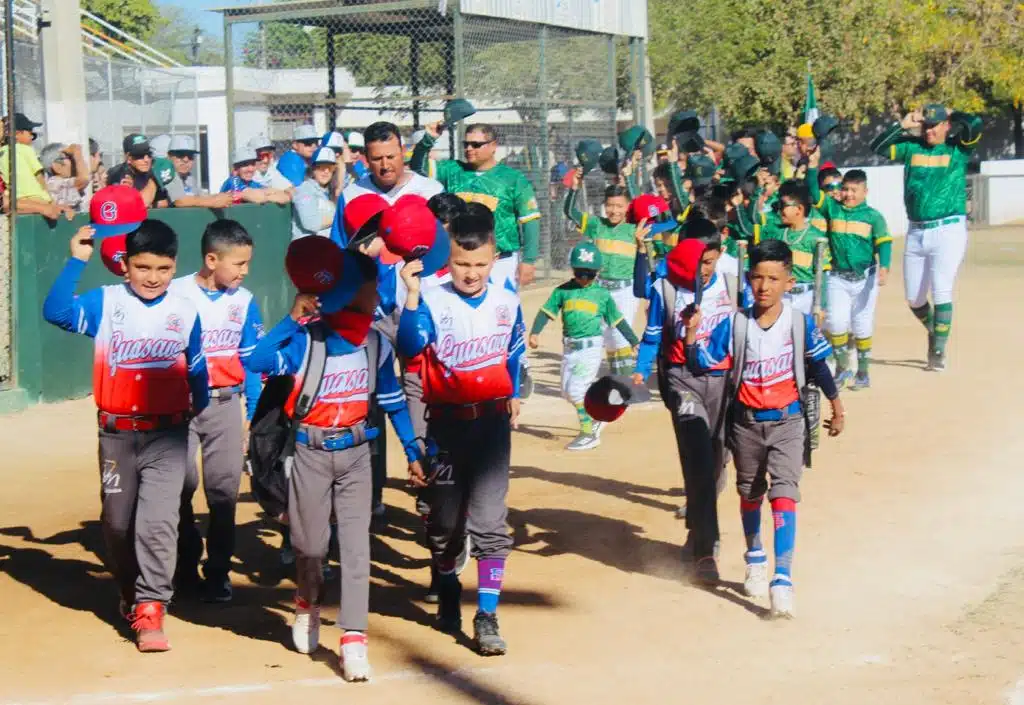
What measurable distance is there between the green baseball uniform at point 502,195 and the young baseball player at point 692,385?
1.76m

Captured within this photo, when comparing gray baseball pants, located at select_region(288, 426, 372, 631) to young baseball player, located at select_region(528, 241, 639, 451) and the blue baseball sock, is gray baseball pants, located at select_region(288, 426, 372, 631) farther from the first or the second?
young baseball player, located at select_region(528, 241, 639, 451)

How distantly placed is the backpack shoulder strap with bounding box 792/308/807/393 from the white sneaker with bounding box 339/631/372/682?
2279 millimetres

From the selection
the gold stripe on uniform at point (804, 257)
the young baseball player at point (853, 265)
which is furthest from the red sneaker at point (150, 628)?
the young baseball player at point (853, 265)

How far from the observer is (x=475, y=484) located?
596cm

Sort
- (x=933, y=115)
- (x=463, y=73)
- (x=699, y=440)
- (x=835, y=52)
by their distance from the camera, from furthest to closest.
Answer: (x=835, y=52) < (x=463, y=73) < (x=933, y=115) < (x=699, y=440)

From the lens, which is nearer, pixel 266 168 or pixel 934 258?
pixel 934 258

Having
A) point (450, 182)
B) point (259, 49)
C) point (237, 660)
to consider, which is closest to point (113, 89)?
point (259, 49)

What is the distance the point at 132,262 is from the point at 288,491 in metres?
1.16

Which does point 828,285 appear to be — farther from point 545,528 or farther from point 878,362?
point 545,528

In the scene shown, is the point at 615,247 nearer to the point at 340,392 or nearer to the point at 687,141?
the point at 687,141

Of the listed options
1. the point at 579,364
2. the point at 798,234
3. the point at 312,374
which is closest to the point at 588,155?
the point at 798,234

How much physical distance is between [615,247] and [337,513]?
6009 millimetres

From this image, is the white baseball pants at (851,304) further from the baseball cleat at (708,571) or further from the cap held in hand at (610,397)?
the cap held in hand at (610,397)

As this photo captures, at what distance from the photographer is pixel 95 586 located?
276 inches
